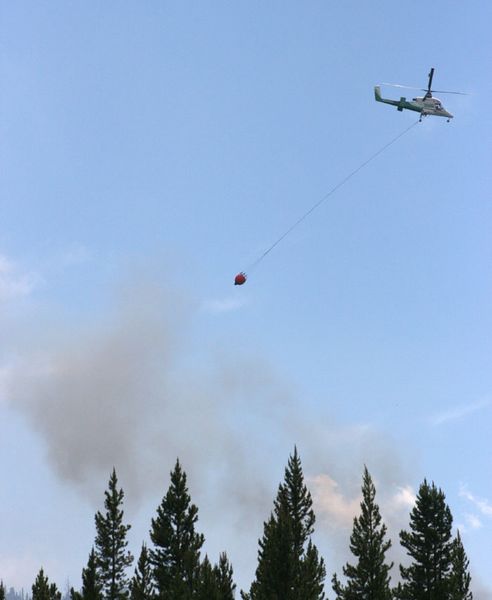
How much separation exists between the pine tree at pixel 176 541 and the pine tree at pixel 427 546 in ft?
55.0

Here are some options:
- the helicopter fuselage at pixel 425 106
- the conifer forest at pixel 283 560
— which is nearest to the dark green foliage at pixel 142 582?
the conifer forest at pixel 283 560

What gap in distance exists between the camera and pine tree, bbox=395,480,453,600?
A: 6134 cm

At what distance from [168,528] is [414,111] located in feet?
138

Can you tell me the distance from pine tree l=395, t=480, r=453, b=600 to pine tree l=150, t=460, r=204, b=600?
16.7m

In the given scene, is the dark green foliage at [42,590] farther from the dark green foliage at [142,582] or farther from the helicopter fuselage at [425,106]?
the helicopter fuselage at [425,106]

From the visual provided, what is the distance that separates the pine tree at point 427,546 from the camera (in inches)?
2415

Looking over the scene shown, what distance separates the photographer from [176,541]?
6956 centimetres

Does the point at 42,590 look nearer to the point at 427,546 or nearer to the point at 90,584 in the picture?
the point at 90,584

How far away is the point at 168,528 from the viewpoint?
7000 centimetres

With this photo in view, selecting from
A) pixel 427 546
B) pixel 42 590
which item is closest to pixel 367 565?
pixel 427 546

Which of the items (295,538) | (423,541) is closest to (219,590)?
(295,538)

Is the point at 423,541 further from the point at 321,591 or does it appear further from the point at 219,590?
the point at 219,590

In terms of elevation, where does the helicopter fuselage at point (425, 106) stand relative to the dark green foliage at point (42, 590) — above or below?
above

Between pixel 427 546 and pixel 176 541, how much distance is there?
68.7ft
